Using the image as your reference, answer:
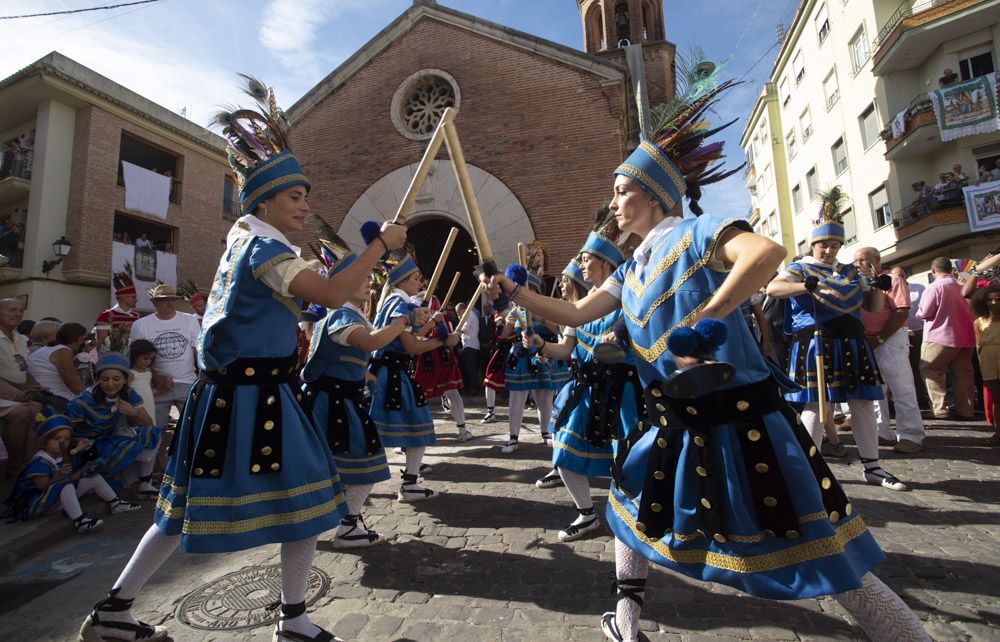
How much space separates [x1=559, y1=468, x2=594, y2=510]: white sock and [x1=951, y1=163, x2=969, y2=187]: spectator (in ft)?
66.7

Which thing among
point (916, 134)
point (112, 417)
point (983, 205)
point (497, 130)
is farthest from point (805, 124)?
point (112, 417)

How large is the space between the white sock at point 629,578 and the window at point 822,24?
2944cm

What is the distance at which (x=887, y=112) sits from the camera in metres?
19.4

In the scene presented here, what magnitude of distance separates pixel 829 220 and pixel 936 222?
1687 cm

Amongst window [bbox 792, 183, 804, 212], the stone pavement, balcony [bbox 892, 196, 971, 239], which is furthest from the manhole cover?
window [bbox 792, 183, 804, 212]

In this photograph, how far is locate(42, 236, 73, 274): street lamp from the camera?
16.8 m

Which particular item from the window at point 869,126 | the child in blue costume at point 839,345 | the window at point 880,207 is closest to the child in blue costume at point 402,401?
the child in blue costume at point 839,345

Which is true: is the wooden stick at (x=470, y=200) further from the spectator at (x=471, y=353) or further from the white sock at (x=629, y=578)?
the spectator at (x=471, y=353)

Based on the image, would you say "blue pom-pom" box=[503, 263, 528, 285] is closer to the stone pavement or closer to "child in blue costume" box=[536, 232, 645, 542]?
"child in blue costume" box=[536, 232, 645, 542]

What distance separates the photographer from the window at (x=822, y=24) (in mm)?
23459

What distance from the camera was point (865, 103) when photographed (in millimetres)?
20828

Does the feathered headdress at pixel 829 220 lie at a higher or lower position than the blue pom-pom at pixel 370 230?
higher

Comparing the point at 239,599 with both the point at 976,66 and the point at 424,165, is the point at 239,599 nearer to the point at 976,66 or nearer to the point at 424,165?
the point at 424,165

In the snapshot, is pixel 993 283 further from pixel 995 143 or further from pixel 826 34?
pixel 826 34
